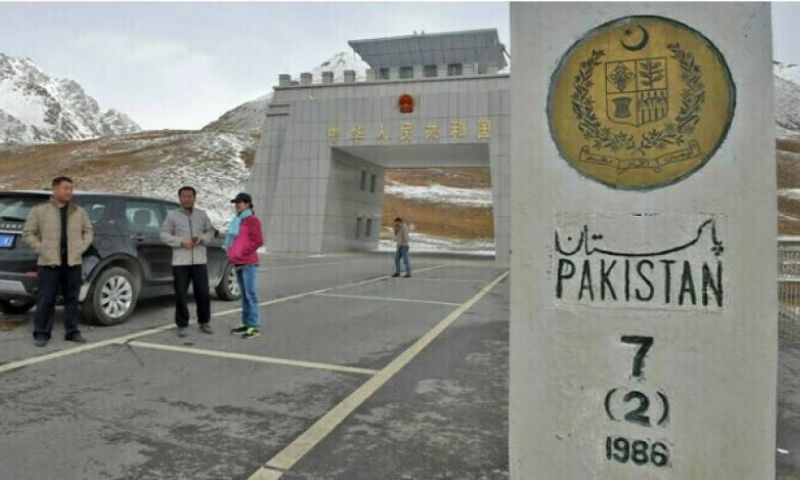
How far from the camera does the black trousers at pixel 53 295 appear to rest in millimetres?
5613

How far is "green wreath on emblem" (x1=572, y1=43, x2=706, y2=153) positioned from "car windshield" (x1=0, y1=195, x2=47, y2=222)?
6.42 metres

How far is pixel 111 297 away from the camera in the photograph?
6656mm

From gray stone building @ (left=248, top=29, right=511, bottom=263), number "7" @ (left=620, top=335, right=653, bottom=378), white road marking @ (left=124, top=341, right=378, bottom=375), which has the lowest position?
white road marking @ (left=124, top=341, right=378, bottom=375)

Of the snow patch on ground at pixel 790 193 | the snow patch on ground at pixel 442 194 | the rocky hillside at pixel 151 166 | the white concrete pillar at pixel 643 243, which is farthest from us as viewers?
the snow patch on ground at pixel 790 193

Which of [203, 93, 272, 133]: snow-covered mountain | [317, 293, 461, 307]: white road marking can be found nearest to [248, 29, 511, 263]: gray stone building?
[317, 293, 461, 307]: white road marking

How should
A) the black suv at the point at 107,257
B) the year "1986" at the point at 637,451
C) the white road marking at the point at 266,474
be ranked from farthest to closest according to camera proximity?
the black suv at the point at 107,257
the white road marking at the point at 266,474
the year "1986" at the point at 637,451

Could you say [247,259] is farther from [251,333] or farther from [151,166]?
[151,166]

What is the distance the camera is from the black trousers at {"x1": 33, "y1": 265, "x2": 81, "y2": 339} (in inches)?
221

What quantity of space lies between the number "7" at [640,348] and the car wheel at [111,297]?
616cm

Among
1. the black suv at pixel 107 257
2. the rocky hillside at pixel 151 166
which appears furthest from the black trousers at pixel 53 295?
the rocky hillside at pixel 151 166

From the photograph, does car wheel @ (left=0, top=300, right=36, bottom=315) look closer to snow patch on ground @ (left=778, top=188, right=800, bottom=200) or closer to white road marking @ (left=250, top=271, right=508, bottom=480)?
white road marking @ (left=250, top=271, right=508, bottom=480)

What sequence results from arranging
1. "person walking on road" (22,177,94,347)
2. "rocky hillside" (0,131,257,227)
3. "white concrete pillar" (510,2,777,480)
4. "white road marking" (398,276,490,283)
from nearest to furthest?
"white concrete pillar" (510,2,777,480) < "person walking on road" (22,177,94,347) < "white road marking" (398,276,490,283) < "rocky hillside" (0,131,257,227)

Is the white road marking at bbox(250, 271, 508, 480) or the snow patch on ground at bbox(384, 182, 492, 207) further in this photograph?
the snow patch on ground at bbox(384, 182, 492, 207)

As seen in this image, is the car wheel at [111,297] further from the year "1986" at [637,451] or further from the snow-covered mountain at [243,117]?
the snow-covered mountain at [243,117]
